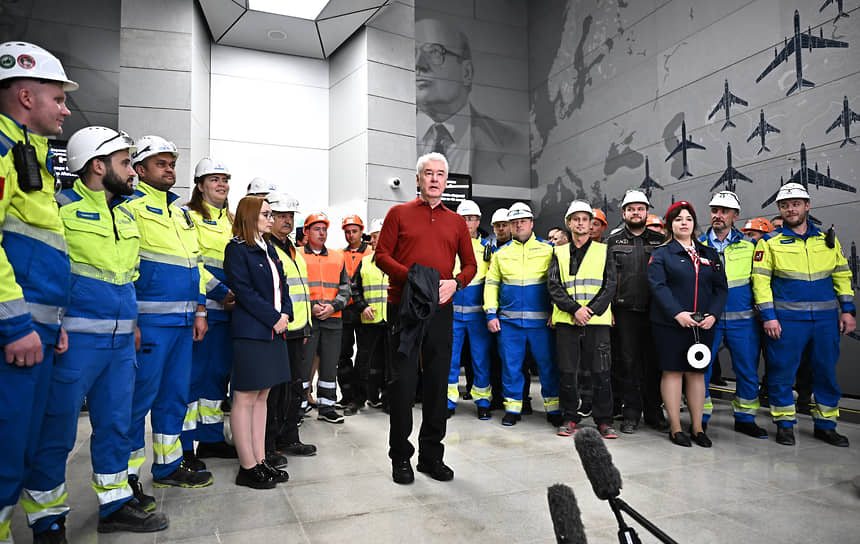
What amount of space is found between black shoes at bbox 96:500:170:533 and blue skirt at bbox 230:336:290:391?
2.44 ft

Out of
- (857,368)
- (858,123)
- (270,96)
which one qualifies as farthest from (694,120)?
(270,96)

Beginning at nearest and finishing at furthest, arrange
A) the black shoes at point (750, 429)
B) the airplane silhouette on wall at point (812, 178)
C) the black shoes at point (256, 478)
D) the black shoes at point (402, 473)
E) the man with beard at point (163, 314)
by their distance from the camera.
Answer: the man with beard at point (163, 314) < the black shoes at point (256, 478) < the black shoes at point (402, 473) < the black shoes at point (750, 429) < the airplane silhouette on wall at point (812, 178)

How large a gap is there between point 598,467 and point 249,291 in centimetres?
243

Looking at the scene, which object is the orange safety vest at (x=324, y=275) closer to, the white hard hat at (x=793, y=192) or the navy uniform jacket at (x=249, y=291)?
the navy uniform jacket at (x=249, y=291)

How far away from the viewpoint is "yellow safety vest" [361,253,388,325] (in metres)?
5.55

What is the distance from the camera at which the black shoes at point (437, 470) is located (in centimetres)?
337

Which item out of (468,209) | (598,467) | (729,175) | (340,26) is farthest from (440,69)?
(598,467)

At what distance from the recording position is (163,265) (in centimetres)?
294

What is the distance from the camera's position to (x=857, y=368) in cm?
653

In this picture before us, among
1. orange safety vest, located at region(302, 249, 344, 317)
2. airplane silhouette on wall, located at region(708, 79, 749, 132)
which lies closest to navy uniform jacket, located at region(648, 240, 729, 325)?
orange safety vest, located at region(302, 249, 344, 317)

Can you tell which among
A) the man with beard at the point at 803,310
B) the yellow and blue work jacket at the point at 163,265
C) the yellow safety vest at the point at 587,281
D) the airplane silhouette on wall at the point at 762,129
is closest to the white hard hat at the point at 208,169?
the yellow and blue work jacket at the point at 163,265

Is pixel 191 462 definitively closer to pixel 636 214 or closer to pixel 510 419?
pixel 510 419

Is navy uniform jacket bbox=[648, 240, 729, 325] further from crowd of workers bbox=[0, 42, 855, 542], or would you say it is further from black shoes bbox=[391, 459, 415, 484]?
black shoes bbox=[391, 459, 415, 484]

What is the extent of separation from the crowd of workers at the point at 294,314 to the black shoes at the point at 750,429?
0.05 feet
